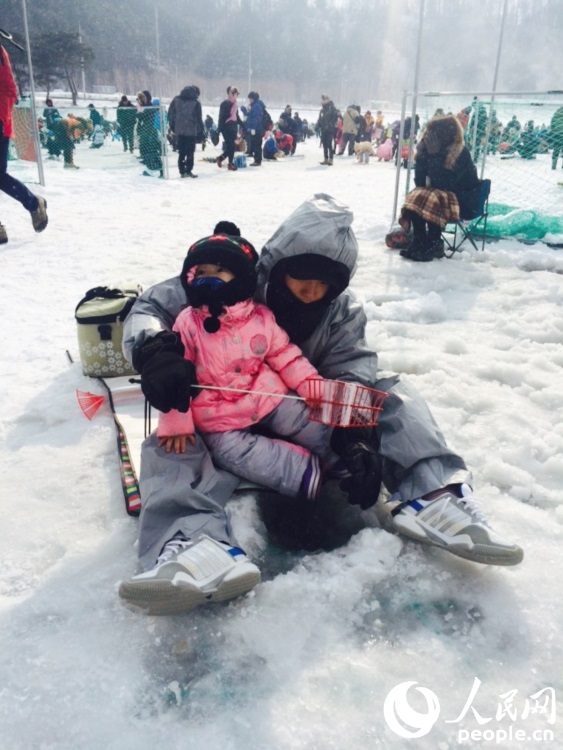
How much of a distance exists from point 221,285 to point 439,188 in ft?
13.4

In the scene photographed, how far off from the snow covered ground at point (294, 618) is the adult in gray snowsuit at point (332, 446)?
0.36 feet

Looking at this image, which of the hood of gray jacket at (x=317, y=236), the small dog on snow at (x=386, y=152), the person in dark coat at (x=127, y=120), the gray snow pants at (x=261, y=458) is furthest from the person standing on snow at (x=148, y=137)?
the gray snow pants at (x=261, y=458)

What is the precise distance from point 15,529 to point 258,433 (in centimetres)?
80

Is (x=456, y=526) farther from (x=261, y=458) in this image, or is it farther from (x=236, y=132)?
(x=236, y=132)

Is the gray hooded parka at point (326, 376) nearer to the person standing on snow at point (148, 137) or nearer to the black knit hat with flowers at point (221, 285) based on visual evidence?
the black knit hat with flowers at point (221, 285)

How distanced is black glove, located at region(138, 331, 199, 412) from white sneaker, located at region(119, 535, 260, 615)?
1.28ft

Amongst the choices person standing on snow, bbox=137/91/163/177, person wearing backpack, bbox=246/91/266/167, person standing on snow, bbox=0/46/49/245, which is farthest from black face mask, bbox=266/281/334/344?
person wearing backpack, bbox=246/91/266/167

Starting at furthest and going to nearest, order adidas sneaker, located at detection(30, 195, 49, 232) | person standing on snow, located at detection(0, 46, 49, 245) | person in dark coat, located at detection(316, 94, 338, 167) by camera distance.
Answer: person in dark coat, located at detection(316, 94, 338, 167) < adidas sneaker, located at detection(30, 195, 49, 232) < person standing on snow, located at detection(0, 46, 49, 245)

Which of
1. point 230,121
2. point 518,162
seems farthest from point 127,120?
point 518,162

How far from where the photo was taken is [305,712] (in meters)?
1.31

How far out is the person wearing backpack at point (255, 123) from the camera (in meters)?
12.3

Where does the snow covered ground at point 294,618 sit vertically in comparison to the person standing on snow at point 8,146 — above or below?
below

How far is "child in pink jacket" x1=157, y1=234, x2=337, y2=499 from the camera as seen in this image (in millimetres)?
1930

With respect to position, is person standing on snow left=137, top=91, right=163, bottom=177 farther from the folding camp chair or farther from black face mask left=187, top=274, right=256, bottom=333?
black face mask left=187, top=274, right=256, bottom=333
